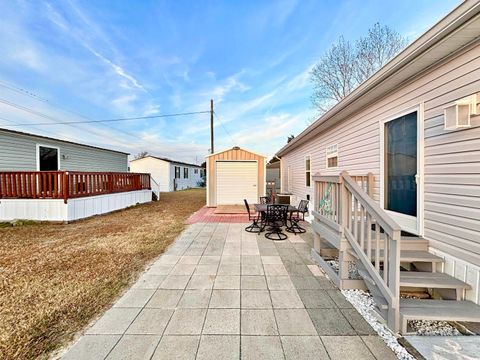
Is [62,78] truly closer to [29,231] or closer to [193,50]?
[193,50]

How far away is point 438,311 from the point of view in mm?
2092

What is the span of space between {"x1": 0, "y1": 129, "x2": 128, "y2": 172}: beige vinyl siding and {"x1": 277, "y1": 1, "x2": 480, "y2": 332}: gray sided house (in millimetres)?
11954

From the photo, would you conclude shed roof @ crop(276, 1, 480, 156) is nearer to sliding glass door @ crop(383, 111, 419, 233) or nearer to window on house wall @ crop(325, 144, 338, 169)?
sliding glass door @ crop(383, 111, 419, 233)

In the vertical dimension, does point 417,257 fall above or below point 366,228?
below

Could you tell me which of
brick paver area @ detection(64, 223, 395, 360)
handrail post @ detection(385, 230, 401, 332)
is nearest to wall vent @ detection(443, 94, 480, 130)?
handrail post @ detection(385, 230, 401, 332)

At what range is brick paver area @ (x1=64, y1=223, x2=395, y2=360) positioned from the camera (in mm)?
1868

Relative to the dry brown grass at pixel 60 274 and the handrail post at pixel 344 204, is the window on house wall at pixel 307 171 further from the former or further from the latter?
the handrail post at pixel 344 204

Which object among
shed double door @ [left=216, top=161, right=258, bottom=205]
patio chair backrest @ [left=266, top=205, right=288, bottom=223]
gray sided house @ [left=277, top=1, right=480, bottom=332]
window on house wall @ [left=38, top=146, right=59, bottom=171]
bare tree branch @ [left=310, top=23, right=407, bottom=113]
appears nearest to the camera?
gray sided house @ [left=277, top=1, right=480, bottom=332]

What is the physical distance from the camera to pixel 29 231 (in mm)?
6246

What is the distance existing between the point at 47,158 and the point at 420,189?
46.3 feet

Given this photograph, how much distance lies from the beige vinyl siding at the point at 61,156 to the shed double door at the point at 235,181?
318 inches

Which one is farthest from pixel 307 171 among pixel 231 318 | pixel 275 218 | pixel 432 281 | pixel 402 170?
pixel 231 318

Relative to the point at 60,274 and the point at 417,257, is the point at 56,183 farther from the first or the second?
the point at 417,257

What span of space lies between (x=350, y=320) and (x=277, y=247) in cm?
255
